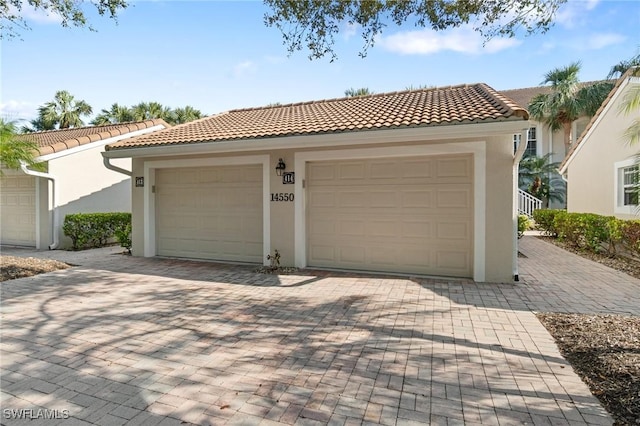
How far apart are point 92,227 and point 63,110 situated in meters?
24.3

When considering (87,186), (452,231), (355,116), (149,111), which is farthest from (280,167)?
(149,111)

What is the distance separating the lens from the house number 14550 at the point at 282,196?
8.36m

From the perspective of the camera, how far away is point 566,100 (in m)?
19.5

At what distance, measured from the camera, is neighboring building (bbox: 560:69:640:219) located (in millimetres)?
10086

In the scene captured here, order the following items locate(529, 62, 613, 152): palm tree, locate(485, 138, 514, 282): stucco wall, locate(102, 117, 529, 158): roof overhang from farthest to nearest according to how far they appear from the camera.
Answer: locate(529, 62, 613, 152): palm tree, locate(485, 138, 514, 282): stucco wall, locate(102, 117, 529, 158): roof overhang

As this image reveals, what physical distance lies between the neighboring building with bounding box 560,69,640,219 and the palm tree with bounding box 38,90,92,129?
3452cm

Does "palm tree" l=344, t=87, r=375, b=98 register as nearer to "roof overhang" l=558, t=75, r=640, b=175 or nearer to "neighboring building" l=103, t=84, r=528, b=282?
"roof overhang" l=558, t=75, r=640, b=175

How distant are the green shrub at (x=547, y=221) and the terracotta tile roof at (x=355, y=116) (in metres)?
7.57

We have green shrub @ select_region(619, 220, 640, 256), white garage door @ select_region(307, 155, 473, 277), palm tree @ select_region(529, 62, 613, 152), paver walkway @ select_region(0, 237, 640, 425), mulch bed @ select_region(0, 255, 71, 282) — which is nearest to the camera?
paver walkway @ select_region(0, 237, 640, 425)

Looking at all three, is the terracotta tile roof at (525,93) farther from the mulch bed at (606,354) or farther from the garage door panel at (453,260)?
the mulch bed at (606,354)

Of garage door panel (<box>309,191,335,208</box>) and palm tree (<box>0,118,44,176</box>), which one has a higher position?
palm tree (<box>0,118,44,176</box>)

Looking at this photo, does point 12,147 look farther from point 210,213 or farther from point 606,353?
point 606,353

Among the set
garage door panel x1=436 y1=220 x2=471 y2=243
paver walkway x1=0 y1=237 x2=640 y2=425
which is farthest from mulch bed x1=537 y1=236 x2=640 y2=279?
garage door panel x1=436 y1=220 x2=471 y2=243

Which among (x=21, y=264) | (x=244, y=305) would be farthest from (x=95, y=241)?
(x=244, y=305)
